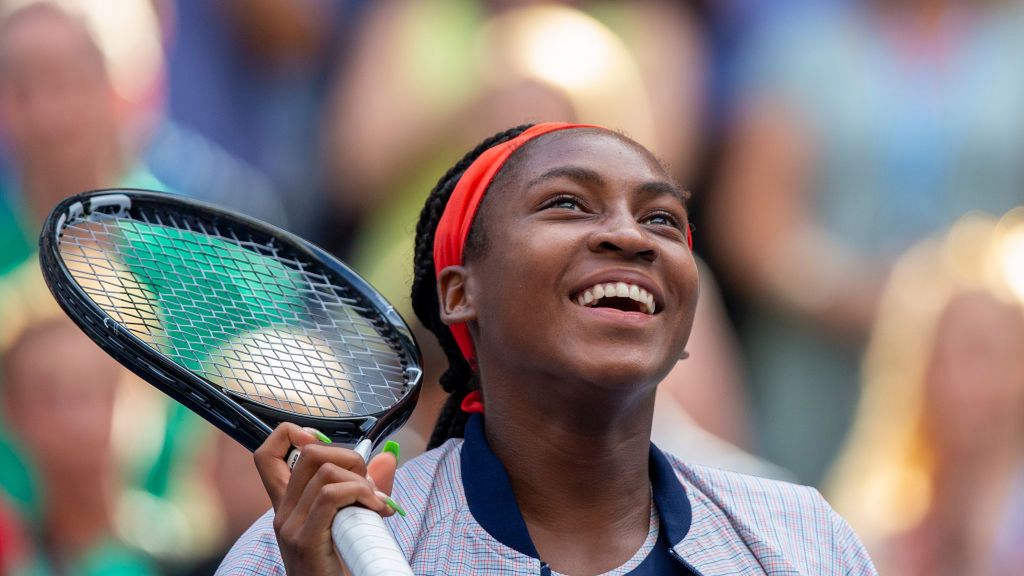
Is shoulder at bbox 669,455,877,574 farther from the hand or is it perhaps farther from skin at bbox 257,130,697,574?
the hand

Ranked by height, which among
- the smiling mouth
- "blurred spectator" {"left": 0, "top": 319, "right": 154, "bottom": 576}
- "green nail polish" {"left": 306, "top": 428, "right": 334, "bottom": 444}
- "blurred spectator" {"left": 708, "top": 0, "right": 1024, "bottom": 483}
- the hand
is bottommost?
"blurred spectator" {"left": 0, "top": 319, "right": 154, "bottom": 576}

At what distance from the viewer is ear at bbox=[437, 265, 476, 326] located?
168cm

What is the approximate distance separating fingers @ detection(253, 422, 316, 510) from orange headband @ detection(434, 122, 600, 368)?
0.40 metres

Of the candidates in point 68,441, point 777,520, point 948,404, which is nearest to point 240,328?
point 777,520

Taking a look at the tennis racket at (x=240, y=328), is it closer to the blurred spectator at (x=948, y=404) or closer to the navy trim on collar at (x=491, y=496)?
the navy trim on collar at (x=491, y=496)

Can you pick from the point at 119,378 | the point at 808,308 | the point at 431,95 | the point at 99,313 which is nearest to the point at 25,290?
the point at 119,378

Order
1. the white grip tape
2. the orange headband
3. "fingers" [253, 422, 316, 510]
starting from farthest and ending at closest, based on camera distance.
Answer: the orange headband
"fingers" [253, 422, 316, 510]
the white grip tape

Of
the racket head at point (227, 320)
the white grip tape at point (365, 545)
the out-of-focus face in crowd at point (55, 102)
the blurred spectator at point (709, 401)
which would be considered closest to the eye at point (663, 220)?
the racket head at point (227, 320)

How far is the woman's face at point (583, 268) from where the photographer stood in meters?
1.50

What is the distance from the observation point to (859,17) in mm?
3439

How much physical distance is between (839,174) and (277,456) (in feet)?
7.67

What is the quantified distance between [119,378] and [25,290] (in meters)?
0.27

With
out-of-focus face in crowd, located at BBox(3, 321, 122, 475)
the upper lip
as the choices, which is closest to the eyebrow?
the upper lip

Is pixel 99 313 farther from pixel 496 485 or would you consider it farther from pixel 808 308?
pixel 808 308
